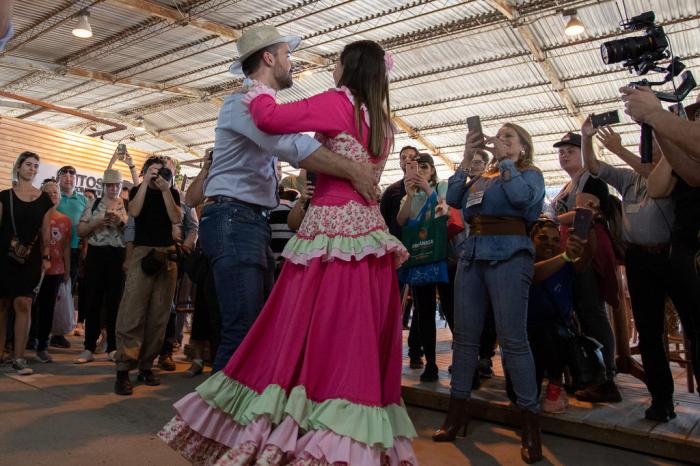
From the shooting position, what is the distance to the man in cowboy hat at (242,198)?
2359 millimetres

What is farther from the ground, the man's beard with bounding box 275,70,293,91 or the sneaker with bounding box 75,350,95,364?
the man's beard with bounding box 275,70,293,91

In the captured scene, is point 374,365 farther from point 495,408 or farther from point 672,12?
point 672,12

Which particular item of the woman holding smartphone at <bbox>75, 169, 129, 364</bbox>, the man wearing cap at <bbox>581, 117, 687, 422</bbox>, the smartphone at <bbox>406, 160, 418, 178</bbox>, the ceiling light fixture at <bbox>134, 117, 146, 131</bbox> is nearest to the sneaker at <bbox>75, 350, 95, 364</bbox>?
the woman holding smartphone at <bbox>75, 169, 129, 364</bbox>

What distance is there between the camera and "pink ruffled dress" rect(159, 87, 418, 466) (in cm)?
192

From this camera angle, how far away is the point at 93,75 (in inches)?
598

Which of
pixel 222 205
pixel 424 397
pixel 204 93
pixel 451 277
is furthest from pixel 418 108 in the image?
pixel 222 205

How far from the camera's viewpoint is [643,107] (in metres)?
2.12

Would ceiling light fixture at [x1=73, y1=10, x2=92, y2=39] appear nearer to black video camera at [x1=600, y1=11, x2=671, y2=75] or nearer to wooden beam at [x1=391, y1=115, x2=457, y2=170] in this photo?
wooden beam at [x1=391, y1=115, x2=457, y2=170]

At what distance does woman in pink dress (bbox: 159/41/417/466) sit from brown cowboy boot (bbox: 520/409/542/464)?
3.48ft

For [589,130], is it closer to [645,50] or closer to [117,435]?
[645,50]

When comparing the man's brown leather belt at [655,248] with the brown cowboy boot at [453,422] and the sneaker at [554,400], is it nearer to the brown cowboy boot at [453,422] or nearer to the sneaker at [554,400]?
the sneaker at [554,400]

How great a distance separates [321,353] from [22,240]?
3.84m

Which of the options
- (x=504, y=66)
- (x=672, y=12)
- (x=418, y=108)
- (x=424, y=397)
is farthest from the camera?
(x=418, y=108)

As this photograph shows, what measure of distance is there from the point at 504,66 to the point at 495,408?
34.6 feet
